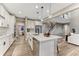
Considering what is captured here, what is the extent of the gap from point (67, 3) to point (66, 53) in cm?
115

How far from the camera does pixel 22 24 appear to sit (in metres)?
2.13

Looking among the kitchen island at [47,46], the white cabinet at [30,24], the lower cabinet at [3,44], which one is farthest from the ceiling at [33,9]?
the lower cabinet at [3,44]

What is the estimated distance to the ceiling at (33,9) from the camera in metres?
1.92

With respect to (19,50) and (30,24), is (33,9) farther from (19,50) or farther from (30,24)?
(19,50)

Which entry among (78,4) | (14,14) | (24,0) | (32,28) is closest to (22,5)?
(24,0)

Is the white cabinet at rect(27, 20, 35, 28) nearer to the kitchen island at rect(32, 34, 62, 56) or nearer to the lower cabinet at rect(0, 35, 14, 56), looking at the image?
the kitchen island at rect(32, 34, 62, 56)

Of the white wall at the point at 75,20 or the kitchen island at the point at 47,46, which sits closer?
the kitchen island at the point at 47,46

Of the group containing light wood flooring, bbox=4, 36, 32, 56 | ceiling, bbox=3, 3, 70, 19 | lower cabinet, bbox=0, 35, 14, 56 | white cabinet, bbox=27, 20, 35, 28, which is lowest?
light wood flooring, bbox=4, 36, 32, 56

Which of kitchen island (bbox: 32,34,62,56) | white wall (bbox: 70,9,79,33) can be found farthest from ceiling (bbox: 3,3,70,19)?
kitchen island (bbox: 32,34,62,56)

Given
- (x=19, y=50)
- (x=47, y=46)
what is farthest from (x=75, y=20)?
(x=19, y=50)

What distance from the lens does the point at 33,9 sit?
199 cm

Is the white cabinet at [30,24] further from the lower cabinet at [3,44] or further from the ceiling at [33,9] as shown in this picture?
the lower cabinet at [3,44]

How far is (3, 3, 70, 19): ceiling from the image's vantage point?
1.92 meters

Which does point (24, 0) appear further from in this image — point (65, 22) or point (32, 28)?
point (65, 22)
